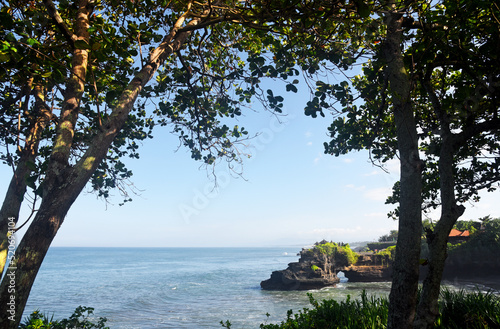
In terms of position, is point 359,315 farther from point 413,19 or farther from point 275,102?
point 413,19

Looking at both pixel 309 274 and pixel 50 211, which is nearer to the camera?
pixel 50 211

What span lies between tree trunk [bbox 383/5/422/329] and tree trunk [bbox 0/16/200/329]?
172 inches

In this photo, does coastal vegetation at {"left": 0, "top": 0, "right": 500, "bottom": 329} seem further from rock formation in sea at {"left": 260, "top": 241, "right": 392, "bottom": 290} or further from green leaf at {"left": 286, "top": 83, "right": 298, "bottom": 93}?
rock formation in sea at {"left": 260, "top": 241, "right": 392, "bottom": 290}

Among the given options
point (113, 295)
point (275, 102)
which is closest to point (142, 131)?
point (275, 102)

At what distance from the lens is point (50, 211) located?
3.33 m

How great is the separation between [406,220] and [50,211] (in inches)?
185

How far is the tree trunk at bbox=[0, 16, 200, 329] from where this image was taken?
10.1 feet

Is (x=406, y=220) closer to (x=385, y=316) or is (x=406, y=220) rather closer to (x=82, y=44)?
(x=385, y=316)

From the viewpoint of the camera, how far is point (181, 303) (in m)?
30.0

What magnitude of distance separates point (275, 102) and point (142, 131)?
654 cm

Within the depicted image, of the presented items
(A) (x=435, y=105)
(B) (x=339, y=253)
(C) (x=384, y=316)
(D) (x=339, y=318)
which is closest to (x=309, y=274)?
(B) (x=339, y=253)

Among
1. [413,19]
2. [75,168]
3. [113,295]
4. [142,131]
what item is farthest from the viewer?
[113,295]

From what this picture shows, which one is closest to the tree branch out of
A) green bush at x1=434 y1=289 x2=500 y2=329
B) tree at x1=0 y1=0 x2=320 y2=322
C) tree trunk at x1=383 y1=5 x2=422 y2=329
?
tree at x1=0 y1=0 x2=320 y2=322

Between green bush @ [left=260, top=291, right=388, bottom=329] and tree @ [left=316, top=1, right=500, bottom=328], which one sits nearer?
tree @ [left=316, top=1, right=500, bottom=328]
